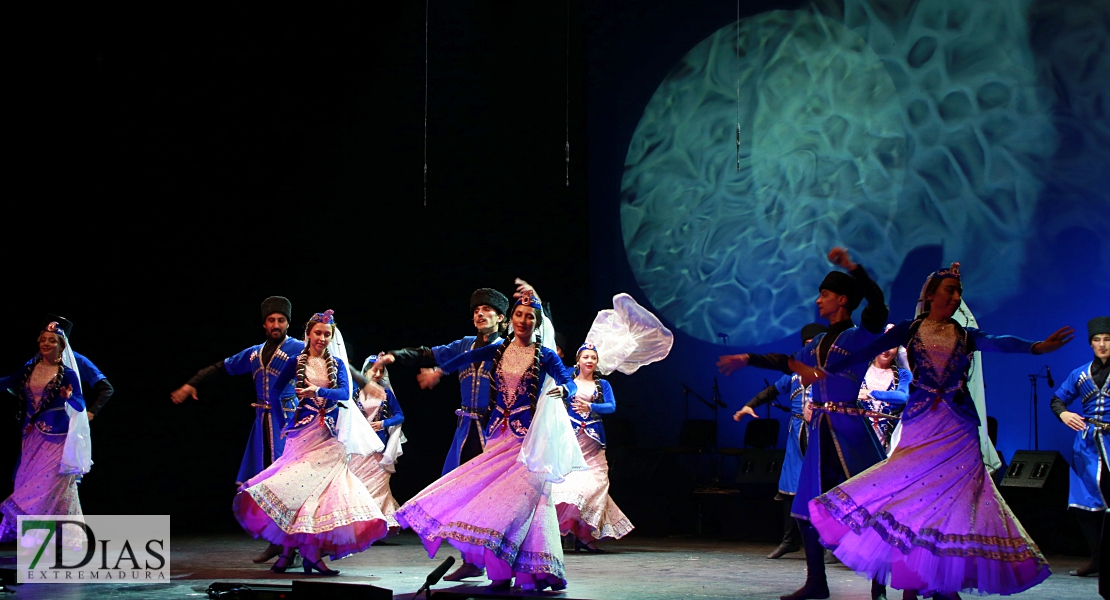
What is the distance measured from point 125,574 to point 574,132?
6161 millimetres

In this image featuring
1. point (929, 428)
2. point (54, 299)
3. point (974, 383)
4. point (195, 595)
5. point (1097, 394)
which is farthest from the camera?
point (54, 299)

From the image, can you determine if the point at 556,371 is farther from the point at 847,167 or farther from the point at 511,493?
the point at 847,167

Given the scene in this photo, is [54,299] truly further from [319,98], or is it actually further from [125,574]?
[125,574]

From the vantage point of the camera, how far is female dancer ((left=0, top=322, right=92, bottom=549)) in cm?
680

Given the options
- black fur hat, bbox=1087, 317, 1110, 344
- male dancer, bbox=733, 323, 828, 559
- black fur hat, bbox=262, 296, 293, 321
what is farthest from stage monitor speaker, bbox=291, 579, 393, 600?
black fur hat, bbox=1087, 317, 1110, 344

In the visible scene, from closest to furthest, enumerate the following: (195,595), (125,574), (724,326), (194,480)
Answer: (195,595) < (125,574) < (194,480) < (724,326)

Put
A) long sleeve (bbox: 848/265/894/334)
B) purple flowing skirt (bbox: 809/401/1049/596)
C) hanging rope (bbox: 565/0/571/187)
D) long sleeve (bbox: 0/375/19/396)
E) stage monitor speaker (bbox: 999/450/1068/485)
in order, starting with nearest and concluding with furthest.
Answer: purple flowing skirt (bbox: 809/401/1049/596) → long sleeve (bbox: 848/265/894/334) → long sleeve (bbox: 0/375/19/396) → stage monitor speaker (bbox: 999/450/1068/485) → hanging rope (bbox: 565/0/571/187)

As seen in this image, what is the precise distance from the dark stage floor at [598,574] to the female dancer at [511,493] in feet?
0.52

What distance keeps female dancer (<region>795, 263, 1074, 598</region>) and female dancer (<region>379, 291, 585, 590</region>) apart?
120cm

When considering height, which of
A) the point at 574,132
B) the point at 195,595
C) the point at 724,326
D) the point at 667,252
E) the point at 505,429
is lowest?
the point at 195,595

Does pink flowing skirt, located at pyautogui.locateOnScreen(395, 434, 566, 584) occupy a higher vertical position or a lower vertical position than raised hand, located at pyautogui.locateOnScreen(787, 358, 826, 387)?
lower

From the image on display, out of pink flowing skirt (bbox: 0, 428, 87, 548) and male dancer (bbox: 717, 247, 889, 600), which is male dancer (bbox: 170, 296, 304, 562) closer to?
pink flowing skirt (bbox: 0, 428, 87, 548)

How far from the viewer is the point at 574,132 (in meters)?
10.4

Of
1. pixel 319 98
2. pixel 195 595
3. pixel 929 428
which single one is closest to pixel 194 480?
pixel 319 98
